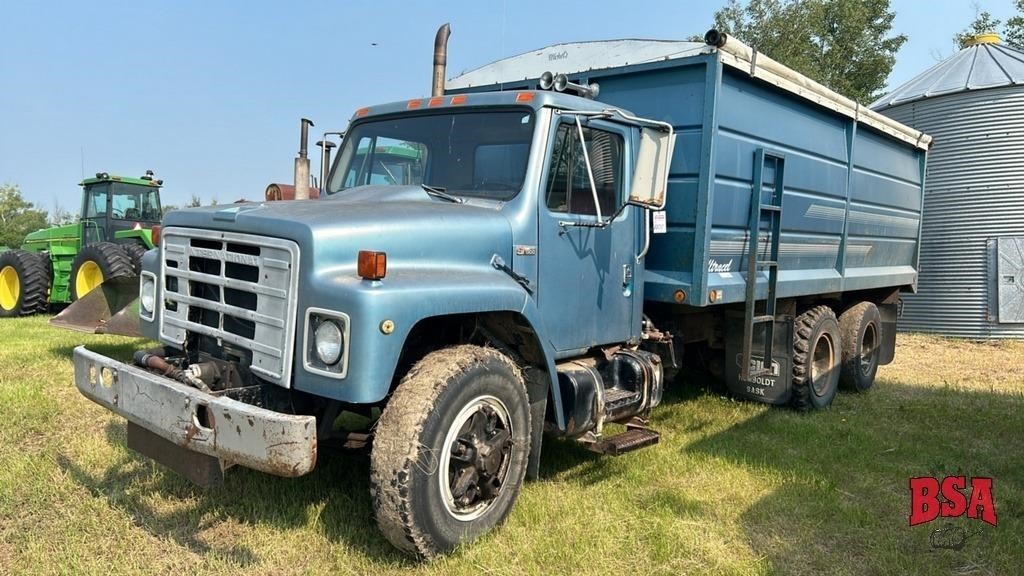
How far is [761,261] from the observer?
5.64m

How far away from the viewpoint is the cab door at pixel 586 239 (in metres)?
3.98

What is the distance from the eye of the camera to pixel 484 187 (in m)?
3.98

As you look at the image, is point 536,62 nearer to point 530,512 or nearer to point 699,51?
point 699,51

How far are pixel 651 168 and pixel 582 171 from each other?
0.44 metres

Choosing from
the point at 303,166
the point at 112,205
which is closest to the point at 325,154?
the point at 303,166

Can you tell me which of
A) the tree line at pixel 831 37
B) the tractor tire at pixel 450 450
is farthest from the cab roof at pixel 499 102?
the tree line at pixel 831 37

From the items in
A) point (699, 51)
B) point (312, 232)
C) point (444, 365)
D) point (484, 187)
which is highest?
point (699, 51)

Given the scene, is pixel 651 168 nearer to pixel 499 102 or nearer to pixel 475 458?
pixel 499 102

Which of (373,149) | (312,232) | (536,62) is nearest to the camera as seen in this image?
(312,232)

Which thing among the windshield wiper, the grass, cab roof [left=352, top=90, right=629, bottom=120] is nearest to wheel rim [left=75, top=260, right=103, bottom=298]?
the grass

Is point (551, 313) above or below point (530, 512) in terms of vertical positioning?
above

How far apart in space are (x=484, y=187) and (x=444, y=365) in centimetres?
117

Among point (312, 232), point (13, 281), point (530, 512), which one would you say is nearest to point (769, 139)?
point (530, 512)

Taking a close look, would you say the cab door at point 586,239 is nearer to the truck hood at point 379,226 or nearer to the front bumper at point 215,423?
the truck hood at point 379,226
